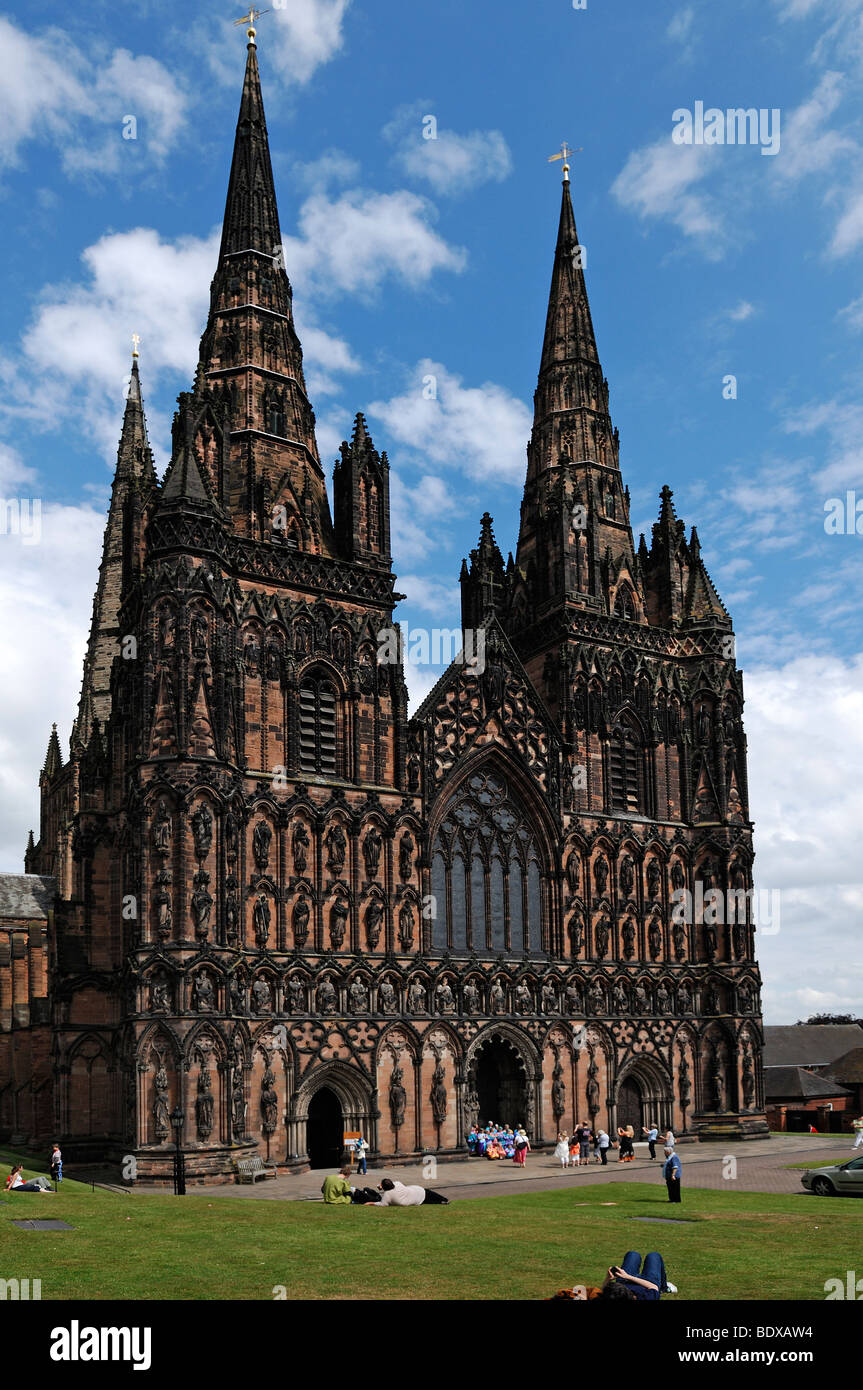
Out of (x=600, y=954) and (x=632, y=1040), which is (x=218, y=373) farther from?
(x=632, y=1040)

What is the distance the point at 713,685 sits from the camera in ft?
→ 183

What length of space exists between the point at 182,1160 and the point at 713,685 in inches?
1204

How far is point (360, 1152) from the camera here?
40.8 meters

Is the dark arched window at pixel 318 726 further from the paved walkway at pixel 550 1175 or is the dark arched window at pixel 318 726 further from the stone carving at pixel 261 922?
the paved walkway at pixel 550 1175

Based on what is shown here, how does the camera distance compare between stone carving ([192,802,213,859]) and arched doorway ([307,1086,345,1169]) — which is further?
arched doorway ([307,1086,345,1169])

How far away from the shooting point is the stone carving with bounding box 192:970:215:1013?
126 ft

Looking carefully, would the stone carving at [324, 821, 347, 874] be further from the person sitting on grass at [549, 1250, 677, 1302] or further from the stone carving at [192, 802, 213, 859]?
the person sitting on grass at [549, 1250, 677, 1302]

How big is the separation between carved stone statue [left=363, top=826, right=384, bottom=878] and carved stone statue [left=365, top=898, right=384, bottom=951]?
1.01 metres

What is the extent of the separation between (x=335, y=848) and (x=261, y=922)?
385 centimetres

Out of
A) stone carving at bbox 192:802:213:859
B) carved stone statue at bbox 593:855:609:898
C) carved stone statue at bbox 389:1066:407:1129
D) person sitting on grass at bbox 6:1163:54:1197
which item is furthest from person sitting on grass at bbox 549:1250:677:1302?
carved stone statue at bbox 593:855:609:898

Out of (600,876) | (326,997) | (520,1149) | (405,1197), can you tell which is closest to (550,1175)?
(520,1149)

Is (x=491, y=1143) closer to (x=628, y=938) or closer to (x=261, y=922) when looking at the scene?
(x=628, y=938)

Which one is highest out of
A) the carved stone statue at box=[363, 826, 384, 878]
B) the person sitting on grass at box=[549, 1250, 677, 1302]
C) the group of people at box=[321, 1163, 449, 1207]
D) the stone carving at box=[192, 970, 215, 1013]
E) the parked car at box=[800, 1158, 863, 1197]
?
the carved stone statue at box=[363, 826, 384, 878]

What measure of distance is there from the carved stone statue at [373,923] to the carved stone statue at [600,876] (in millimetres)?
10539
